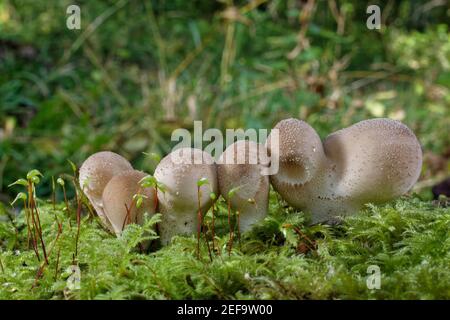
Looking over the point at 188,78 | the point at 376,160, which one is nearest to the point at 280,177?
the point at 376,160

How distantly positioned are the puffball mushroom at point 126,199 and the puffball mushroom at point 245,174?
0.19 m

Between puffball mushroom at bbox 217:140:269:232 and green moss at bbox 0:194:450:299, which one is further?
puffball mushroom at bbox 217:140:269:232

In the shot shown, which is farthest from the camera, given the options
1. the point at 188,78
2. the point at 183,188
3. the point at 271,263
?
the point at 188,78

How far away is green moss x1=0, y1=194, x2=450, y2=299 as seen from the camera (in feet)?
3.30

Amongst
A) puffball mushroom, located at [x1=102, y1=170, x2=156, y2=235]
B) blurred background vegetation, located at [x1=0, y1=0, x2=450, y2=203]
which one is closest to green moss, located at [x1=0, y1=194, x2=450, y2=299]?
puffball mushroom, located at [x1=102, y1=170, x2=156, y2=235]

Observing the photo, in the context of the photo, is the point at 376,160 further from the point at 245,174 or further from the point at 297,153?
the point at 245,174

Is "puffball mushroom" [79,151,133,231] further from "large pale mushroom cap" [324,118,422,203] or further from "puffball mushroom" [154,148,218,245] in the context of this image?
"large pale mushroom cap" [324,118,422,203]

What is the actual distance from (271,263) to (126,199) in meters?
0.40

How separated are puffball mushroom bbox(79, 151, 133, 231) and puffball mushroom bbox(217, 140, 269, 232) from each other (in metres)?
0.29

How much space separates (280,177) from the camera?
1.35m

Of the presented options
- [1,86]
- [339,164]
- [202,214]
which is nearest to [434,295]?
[339,164]

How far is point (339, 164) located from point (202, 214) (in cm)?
39

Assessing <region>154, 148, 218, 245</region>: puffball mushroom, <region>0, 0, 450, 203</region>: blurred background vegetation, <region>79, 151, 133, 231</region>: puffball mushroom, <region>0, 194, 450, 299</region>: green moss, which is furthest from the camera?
<region>0, 0, 450, 203</region>: blurred background vegetation
